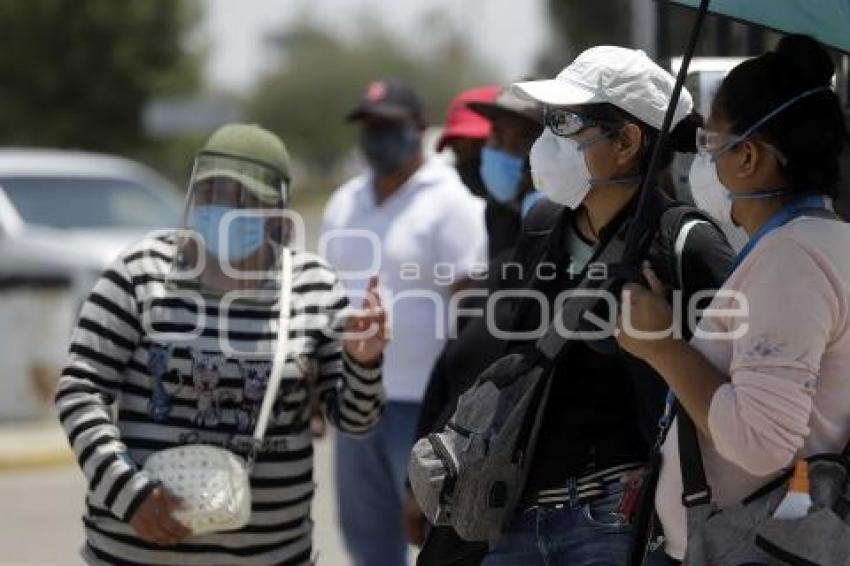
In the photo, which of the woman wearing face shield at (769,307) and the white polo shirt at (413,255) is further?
the white polo shirt at (413,255)

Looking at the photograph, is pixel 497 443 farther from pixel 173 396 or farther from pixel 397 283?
pixel 397 283

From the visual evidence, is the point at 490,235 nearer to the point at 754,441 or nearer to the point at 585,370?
the point at 585,370

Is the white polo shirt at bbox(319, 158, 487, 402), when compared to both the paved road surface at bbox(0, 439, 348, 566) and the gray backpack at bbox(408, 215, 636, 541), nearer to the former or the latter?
the paved road surface at bbox(0, 439, 348, 566)

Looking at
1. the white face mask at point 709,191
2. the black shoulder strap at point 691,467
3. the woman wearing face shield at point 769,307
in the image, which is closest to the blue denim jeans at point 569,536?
the woman wearing face shield at point 769,307

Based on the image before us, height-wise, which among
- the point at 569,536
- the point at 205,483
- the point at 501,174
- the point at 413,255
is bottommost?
the point at 569,536

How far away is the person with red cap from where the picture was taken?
5168 mm

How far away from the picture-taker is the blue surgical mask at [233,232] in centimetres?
375

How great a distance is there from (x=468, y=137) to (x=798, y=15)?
234 cm

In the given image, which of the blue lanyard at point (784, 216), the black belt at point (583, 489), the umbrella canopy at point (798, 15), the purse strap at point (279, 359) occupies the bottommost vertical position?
the black belt at point (583, 489)

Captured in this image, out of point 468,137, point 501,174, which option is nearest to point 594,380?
point 501,174

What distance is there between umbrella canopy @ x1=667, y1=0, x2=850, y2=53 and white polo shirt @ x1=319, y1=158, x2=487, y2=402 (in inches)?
88.4

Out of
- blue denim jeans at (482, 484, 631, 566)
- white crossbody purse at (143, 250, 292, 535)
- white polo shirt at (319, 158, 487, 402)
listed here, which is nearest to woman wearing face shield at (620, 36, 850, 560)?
blue denim jeans at (482, 484, 631, 566)

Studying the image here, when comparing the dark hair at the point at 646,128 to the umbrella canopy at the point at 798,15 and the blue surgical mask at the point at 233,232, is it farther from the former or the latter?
the blue surgical mask at the point at 233,232

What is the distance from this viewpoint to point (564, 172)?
3.21 metres
